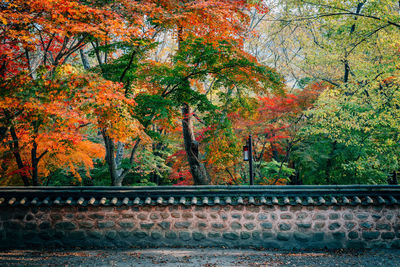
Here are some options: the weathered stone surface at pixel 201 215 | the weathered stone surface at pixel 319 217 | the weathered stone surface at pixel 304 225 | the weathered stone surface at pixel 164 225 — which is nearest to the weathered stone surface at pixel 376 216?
the weathered stone surface at pixel 319 217

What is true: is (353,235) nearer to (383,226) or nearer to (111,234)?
(383,226)

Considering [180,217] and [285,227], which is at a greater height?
[180,217]

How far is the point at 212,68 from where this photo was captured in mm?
9906

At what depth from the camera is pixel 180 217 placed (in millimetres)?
6734

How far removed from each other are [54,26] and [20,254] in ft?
16.2

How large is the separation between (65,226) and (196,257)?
120 inches

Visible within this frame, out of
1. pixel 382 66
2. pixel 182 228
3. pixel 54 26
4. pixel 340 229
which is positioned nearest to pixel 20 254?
pixel 182 228

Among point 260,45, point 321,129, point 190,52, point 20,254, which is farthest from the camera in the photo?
point 260,45

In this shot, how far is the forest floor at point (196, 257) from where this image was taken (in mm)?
5844

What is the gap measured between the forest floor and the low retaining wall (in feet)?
0.82

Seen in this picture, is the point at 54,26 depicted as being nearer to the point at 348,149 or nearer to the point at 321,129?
the point at 321,129

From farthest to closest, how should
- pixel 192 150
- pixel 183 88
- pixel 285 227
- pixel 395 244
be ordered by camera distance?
pixel 192 150
pixel 183 88
pixel 285 227
pixel 395 244

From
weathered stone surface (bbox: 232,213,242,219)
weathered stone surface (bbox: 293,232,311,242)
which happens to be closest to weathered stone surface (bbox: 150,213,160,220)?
weathered stone surface (bbox: 232,213,242,219)

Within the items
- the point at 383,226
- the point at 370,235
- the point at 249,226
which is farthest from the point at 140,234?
the point at 383,226
